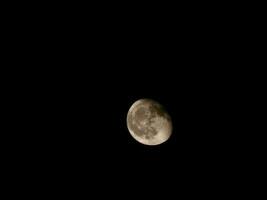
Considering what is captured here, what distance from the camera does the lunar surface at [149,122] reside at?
5.20 m

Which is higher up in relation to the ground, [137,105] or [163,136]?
[137,105]

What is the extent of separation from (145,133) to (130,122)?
0.37m

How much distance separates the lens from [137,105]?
5.48 m

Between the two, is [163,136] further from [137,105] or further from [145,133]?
[137,105]

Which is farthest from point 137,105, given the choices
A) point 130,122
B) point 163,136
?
point 163,136

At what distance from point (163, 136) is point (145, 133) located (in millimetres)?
369

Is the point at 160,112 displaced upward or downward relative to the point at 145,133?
upward

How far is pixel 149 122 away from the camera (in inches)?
204

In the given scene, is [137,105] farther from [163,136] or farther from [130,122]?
[163,136]

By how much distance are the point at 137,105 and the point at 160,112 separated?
44 cm

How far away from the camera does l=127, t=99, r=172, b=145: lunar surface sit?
520 centimetres

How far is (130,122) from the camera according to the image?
542 cm

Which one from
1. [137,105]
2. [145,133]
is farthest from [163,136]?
[137,105]

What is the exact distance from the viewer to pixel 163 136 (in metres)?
5.39
